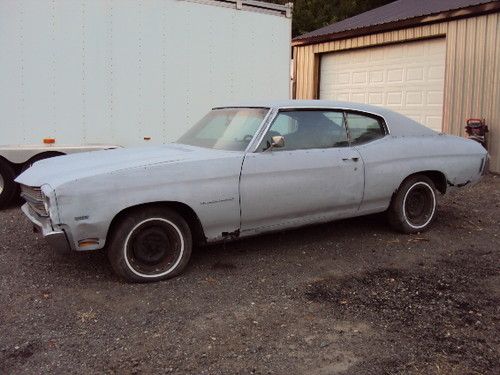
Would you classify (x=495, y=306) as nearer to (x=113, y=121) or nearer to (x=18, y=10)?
(x=113, y=121)

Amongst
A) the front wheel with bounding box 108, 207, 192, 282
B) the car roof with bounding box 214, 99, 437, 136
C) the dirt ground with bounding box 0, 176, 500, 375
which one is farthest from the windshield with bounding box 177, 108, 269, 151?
the dirt ground with bounding box 0, 176, 500, 375

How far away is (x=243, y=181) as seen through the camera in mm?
4324

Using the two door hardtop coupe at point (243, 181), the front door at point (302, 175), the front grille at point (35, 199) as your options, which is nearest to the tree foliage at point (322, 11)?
the two door hardtop coupe at point (243, 181)

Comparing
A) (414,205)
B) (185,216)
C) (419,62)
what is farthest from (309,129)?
(419,62)

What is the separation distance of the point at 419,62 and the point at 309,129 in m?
7.48

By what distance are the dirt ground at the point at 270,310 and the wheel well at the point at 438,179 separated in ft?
2.02

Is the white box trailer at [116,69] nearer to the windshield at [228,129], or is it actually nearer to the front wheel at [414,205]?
the windshield at [228,129]

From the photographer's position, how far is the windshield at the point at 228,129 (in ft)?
15.1

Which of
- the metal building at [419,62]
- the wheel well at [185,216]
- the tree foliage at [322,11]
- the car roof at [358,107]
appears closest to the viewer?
the wheel well at [185,216]

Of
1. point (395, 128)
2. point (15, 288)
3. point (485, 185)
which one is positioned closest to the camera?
point (15, 288)

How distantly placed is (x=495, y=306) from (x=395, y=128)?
2.32 m

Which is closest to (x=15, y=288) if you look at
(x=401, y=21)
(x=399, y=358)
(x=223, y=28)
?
(x=399, y=358)

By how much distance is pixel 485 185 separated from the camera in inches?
340

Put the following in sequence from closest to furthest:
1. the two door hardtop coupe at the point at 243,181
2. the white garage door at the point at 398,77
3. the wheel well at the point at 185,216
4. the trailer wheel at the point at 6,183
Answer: the two door hardtop coupe at the point at 243,181
the wheel well at the point at 185,216
the trailer wheel at the point at 6,183
the white garage door at the point at 398,77
